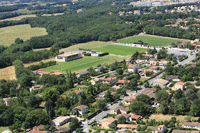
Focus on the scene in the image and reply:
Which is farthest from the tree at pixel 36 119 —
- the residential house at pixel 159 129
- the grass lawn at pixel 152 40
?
the grass lawn at pixel 152 40

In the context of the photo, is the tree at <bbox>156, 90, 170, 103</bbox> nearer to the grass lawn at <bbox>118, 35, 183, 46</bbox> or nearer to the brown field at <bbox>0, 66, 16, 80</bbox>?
the brown field at <bbox>0, 66, 16, 80</bbox>

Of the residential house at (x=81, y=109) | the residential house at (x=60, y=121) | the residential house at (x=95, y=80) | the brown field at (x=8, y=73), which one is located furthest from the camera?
the brown field at (x=8, y=73)

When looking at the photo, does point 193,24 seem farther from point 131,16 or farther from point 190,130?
point 190,130

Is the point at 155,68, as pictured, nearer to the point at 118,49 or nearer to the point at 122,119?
the point at 118,49

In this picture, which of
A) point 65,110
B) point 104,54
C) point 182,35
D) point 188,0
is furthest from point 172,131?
point 188,0

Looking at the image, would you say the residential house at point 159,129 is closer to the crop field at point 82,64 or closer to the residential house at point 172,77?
the residential house at point 172,77
